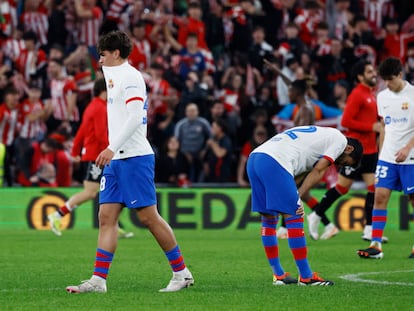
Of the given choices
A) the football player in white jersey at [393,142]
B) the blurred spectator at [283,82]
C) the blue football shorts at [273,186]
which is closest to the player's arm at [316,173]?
the blue football shorts at [273,186]

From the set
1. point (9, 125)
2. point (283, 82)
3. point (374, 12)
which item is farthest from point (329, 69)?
point (9, 125)

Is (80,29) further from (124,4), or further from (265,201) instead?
(265,201)

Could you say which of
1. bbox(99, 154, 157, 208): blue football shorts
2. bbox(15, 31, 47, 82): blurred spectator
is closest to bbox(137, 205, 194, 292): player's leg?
bbox(99, 154, 157, 208): blue football shorts

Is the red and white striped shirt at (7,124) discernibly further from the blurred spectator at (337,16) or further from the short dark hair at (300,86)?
the blurred spectator at (337,16)

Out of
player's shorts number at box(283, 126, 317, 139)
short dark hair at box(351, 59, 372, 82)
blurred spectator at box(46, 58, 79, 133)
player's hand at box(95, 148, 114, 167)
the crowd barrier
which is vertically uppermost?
short dark hair at box(351, 59, 372, 82)

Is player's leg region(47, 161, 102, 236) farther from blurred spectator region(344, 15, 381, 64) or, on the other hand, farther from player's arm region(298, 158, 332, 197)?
blurred spectator region(344, 15, 381, 64)

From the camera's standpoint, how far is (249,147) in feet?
73.0

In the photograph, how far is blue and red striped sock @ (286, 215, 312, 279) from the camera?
401 inches

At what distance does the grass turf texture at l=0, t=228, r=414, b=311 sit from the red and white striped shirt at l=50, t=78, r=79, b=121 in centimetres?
460

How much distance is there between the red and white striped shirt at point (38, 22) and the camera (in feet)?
79.6

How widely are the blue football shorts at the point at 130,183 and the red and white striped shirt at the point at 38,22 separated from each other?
15.0 metres

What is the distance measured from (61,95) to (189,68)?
2.93 m

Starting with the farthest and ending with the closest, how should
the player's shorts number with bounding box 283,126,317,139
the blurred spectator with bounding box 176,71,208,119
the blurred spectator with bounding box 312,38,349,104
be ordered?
1. the blurred spectator with bounding box 312,38,349,104
2. the blurred spectator with bounding box 176,71,208,119
3. the player's shorts number with bounding box 283,126,317,139

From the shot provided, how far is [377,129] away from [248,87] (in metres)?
8.61
